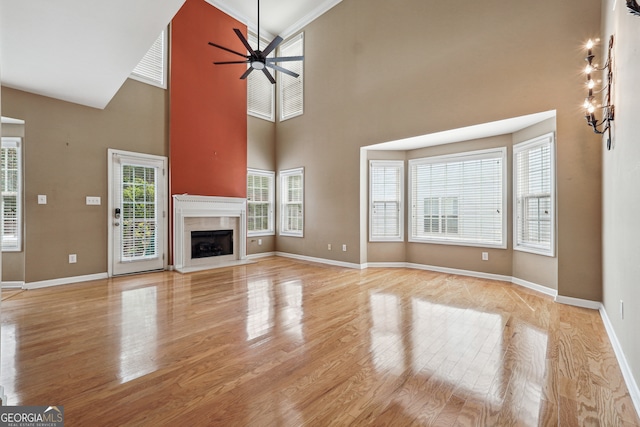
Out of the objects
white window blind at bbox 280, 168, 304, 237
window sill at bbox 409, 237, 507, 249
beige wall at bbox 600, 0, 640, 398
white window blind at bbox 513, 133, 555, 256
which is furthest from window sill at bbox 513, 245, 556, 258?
white window blind at bbox 280, 168, 304, 237

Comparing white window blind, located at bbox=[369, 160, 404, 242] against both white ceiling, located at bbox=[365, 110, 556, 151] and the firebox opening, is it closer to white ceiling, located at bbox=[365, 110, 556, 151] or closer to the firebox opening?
white ceiling, located at bbox=[365, 110, 556, 151]

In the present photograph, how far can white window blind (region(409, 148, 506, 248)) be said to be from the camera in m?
4.85

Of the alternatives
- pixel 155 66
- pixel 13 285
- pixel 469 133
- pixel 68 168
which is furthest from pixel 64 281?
pixel 469 133

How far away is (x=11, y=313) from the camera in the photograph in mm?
3293

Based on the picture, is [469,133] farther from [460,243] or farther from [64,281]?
[64,281]

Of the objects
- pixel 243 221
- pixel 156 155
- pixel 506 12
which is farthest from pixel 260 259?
pixel 506 12

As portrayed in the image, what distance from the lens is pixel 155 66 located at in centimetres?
547

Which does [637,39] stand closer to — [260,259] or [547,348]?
[547,348]

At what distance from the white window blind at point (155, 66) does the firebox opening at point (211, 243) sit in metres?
2.94

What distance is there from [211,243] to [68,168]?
2633 mm

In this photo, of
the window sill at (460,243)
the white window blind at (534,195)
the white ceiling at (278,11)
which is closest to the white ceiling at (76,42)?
the white ceiling at (278,11)

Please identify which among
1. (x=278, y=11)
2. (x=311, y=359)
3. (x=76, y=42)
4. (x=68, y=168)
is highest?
(x=278, y=11)

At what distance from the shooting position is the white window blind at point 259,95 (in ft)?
23.6

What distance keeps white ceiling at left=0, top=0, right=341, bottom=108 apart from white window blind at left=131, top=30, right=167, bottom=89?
39.1 inches
